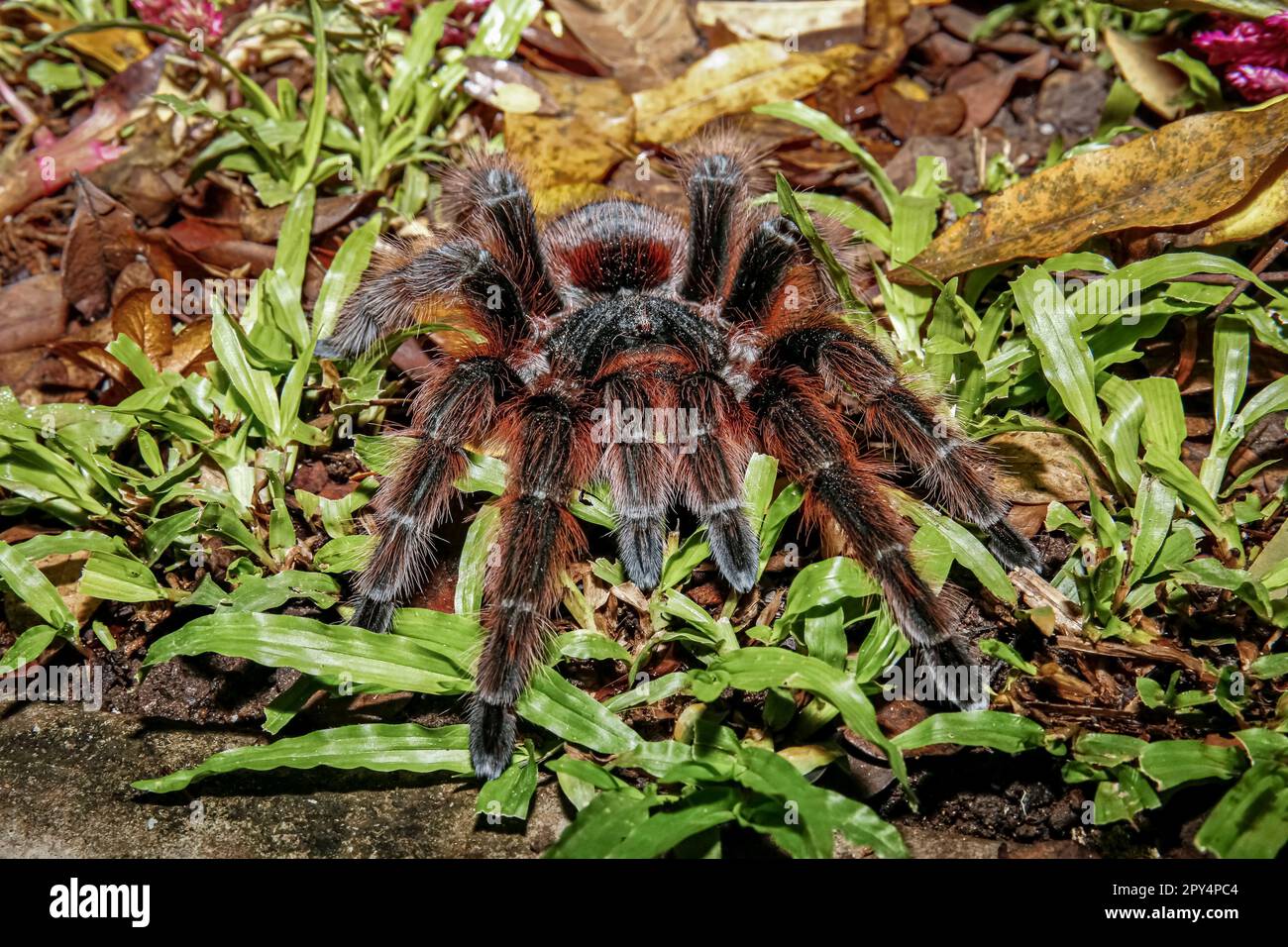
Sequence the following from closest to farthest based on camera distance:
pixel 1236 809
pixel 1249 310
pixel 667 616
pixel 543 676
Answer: pixel 1236 809, pixel 543 676, pixel 667 616, pixel 1249 310

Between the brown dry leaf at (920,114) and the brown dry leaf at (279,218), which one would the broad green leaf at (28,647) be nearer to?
the brown dry leaf at (279,218)

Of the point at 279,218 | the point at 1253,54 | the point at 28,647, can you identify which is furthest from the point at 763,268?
the point at 28,647

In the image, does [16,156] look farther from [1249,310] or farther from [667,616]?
[1249,310]

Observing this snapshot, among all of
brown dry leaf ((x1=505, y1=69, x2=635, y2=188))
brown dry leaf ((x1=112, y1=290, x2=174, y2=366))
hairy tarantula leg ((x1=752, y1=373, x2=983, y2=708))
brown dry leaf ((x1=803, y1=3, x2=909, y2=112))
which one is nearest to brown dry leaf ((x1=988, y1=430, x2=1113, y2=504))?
hairy tarantula leg ((x1=752, y1=373, x2=983, y2=708))

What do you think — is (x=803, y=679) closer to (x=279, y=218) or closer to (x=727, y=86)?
(x=279, y=218)

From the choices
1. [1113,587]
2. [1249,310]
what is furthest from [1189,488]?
[1249,310]

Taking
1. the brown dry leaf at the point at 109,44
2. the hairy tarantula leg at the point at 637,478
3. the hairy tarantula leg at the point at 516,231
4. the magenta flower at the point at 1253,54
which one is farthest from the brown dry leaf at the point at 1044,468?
the brown dry leaf at the point at 109,44
